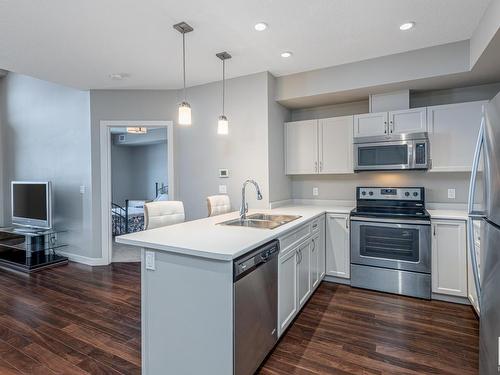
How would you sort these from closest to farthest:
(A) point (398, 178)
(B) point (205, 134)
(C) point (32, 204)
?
(A) point (398, 178)
(B) point (205, 134)
(C) point (32, 204)

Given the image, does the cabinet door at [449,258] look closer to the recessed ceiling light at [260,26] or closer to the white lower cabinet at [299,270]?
the white lower cabinet at [299,270]

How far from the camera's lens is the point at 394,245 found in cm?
304

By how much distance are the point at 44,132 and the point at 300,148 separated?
4367 millimetres

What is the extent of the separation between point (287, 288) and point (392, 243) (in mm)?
1487

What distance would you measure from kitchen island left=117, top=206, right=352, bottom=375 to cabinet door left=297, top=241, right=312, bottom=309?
78 centimetres

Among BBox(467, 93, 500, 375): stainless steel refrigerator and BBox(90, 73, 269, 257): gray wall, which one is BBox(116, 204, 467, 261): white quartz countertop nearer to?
BBox(467, 93, 500, 375): stainless steel refrigerator

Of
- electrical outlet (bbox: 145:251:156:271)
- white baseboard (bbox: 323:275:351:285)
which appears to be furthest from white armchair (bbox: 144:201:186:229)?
white baseboard (bbox: 323:275:351:285)

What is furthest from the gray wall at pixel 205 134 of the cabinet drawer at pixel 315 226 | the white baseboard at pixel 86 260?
the cabinet drawer at pixel 315 226

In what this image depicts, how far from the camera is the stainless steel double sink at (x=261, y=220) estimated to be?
8.54 feet

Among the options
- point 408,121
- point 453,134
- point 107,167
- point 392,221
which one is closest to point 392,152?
point 408,121

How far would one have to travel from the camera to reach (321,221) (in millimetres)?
3299

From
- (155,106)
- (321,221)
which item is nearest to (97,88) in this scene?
(155,106)

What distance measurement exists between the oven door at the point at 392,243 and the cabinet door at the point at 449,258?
0.09 metres

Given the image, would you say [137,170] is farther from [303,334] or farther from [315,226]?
[303,334]
